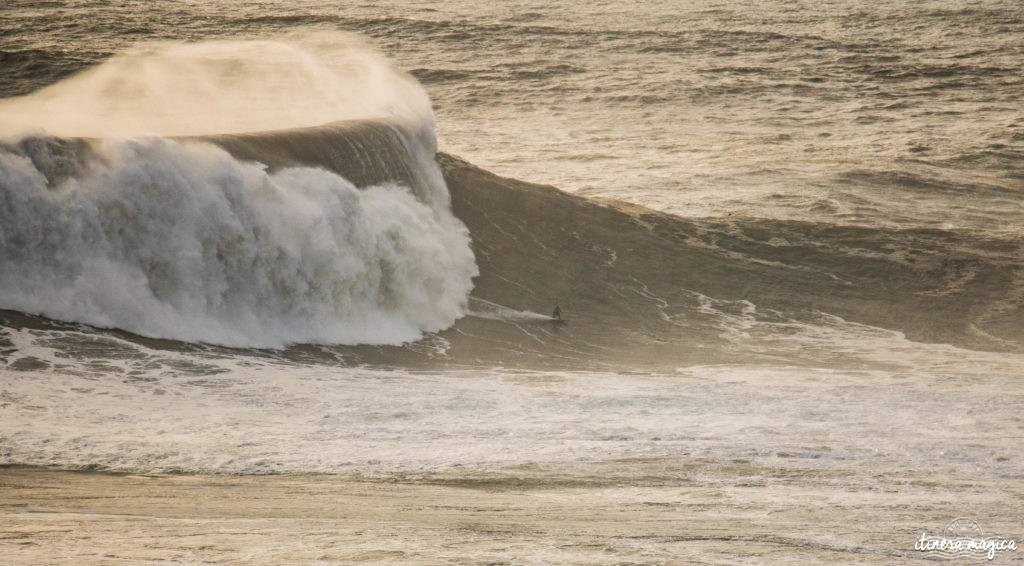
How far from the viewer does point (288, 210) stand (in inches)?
482

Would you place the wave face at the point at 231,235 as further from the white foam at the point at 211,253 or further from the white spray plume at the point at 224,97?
the white spray plume at the point at 224,97

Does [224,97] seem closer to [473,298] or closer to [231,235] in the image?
[473,298]

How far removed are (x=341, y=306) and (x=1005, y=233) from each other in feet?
41.9

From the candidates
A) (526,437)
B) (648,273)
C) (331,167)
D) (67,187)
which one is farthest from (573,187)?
(526,437)

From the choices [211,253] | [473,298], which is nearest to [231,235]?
[211,253]

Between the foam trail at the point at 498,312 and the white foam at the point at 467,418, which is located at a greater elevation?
the white foam at the point at 467,418
